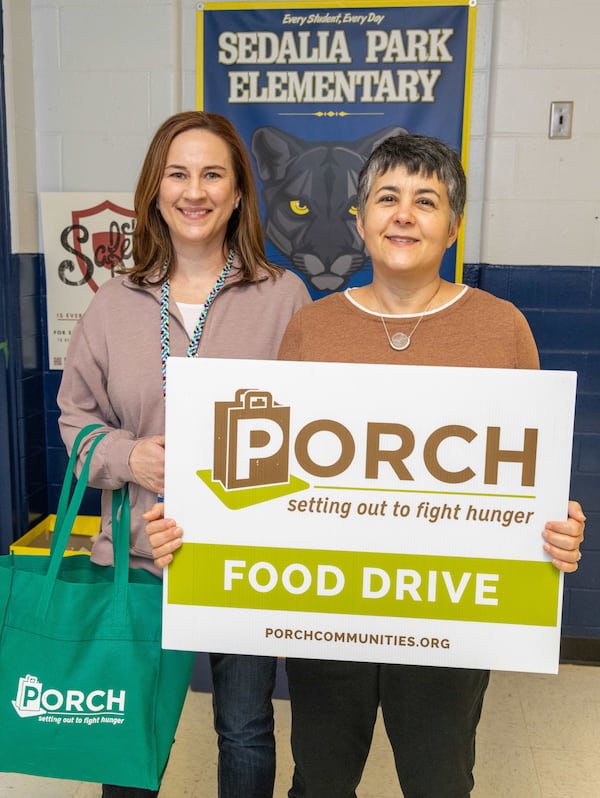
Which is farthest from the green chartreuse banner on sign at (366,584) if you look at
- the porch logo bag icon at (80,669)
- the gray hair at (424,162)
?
the gray hair at (424,162)

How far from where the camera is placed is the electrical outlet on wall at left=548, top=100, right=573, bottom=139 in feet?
7.99

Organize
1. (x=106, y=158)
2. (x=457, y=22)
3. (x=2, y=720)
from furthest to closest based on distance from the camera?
1. (x=106, y=158)
2. (x=457, y=22)
3. (x=2, y=720)

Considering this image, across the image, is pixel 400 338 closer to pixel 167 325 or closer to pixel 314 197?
pixel 167 325

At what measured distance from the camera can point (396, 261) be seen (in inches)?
47.2

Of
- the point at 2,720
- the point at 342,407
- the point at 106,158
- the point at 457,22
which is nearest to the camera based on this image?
the point at 342,407

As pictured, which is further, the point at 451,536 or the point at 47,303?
the point at 47,303

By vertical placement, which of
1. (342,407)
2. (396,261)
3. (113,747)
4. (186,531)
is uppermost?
(396,261)

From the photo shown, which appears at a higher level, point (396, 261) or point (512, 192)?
point (512, 192)

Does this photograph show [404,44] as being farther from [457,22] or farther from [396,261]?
[396,261]

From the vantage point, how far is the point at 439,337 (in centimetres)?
121

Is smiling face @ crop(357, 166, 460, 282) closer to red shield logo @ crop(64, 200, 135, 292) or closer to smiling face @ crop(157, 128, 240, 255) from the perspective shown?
smiling face @ crop(157, 128, 240, 255)

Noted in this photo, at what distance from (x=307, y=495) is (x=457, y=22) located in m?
1.97

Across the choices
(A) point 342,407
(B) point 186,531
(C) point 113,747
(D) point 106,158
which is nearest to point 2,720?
(C) point 113,747

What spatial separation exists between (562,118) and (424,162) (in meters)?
1.49
